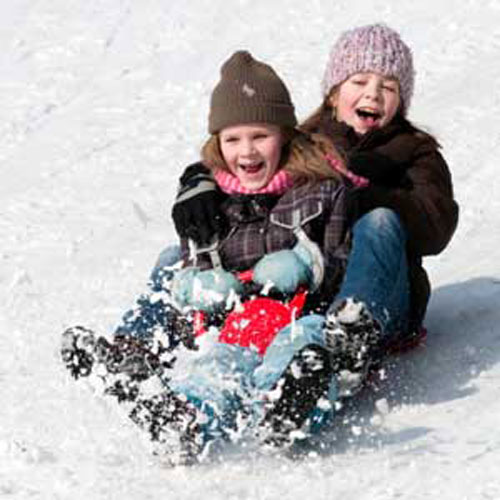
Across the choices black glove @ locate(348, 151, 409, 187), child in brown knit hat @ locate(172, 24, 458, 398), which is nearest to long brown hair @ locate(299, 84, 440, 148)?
child in brown knit hat @ locate(172, 24, 458, 398)

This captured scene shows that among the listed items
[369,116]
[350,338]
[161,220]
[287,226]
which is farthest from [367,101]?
[161,220]

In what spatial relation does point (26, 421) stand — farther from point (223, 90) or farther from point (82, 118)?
point (82, 118)

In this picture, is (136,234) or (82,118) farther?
(82,118)

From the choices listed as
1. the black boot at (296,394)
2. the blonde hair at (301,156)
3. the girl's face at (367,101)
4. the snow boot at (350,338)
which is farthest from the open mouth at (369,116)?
the black boot at (296,394)

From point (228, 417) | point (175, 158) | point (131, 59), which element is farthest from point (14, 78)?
point (228, 417)

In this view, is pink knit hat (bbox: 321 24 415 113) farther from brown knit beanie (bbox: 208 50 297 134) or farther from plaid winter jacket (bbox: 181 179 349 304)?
plaid winter jacket (bbox: 181 179 349 304)

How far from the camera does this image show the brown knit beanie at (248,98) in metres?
3.50

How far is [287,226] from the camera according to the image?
133 inches

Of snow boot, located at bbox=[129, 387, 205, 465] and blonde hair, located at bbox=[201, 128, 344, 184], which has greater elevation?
blonde hair, located at bbox=[201, 128, 344, 184]

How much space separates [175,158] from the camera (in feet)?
21.3

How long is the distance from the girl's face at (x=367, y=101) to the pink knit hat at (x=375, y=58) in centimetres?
2

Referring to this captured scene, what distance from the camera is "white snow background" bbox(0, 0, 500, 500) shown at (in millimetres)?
2854

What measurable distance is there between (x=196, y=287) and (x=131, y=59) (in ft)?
16.6

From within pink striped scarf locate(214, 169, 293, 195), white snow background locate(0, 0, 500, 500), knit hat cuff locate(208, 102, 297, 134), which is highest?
knit hat cuff locate(208, 102, 297, 134)
